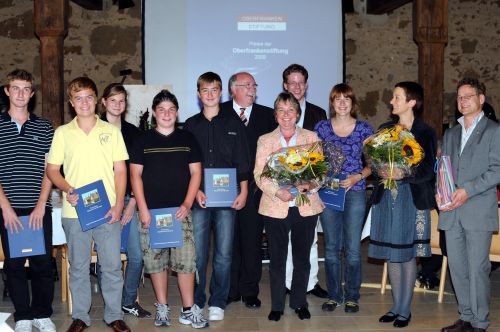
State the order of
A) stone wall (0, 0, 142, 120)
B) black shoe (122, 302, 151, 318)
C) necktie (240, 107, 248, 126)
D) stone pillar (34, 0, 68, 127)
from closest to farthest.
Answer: black shoe (122, 302, 151, 318) → necktie (240, 107, 248, 126) → stone pillar (34, 0, 68, 127) → stone wall (0, 0, 142, 120)

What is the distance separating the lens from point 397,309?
4.15 meters

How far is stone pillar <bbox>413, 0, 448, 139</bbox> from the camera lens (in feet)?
22.5

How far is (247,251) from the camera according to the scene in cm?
447

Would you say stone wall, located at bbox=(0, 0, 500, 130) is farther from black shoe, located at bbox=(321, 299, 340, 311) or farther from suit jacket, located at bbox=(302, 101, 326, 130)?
black shoe, located at bbox=(321, 299, 340, 311)

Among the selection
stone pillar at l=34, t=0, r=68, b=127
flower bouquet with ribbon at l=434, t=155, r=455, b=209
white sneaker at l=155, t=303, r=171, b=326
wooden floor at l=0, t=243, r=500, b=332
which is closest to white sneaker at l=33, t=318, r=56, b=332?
wooden floor at l=0, t=243, r=500, b=332

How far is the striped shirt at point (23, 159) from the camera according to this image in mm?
3719

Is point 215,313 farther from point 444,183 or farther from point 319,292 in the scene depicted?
point 444,183

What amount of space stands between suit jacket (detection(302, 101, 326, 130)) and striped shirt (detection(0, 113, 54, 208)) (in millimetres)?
1931

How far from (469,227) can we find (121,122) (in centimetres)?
236

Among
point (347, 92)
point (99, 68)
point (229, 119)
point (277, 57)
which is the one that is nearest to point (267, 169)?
point (229, 119)

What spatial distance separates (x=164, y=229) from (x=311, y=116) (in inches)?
62.8

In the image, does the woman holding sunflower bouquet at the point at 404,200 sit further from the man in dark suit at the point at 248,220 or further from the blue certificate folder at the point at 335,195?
the man in dark suit at the point at 248,220

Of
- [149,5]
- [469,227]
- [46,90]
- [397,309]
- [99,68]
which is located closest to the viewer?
[469,227]

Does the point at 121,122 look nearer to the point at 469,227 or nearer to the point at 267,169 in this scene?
the point at 267,169
